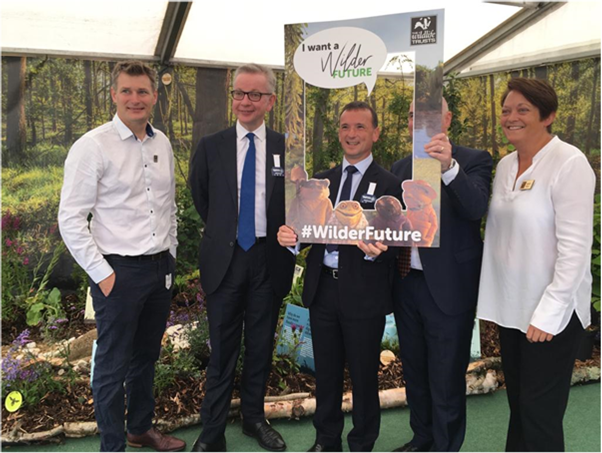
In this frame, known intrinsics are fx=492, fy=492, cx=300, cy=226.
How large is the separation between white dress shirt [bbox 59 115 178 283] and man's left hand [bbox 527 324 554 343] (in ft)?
6.57

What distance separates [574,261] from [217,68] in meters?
4.53

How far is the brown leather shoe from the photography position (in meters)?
3.19

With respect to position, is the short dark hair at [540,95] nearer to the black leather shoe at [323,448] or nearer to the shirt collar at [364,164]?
the shirt collar at [364,164]

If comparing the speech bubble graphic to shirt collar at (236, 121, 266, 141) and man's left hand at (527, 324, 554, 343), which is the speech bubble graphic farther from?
man's left hand at (527, 324, 554, 343)

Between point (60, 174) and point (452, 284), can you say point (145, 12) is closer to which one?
point (60, 174)

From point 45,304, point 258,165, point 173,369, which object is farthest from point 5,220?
point 258,165

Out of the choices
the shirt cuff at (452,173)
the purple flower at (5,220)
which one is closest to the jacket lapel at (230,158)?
the shirt cuff at (452,173)

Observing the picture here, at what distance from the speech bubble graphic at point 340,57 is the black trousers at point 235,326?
42.4 inches

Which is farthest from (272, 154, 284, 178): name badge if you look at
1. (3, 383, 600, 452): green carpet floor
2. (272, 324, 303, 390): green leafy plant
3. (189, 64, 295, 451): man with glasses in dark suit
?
(3, 383, 600, 452): green carpet floor

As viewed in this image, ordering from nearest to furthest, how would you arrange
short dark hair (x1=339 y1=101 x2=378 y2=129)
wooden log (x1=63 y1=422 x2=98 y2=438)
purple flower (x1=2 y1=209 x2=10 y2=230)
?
1. short dark hair (x1=339 y1=101 x2=378 y2=129)
2. wooden log (x1=63 y1=422 x2=98 y2=438)
3. purple flower (x1=2 y1=209 x2=10 y2=230)

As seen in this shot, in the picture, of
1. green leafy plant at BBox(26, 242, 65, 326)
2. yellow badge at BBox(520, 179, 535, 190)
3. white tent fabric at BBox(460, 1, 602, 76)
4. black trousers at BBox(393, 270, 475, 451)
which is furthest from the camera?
green leafy plant at BBox(26, 242, 65, 326)

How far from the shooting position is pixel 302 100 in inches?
100

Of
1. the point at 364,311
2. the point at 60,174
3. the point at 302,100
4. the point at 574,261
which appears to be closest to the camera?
the point at 574,261

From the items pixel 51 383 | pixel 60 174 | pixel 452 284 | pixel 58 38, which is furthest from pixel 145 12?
pixel 452 284
